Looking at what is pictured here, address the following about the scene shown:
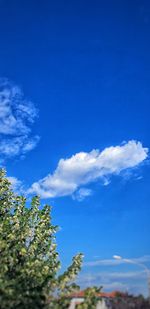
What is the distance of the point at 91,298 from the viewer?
4372 cm

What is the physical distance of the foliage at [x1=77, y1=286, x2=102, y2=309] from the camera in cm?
4347

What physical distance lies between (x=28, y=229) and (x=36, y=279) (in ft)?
21.4

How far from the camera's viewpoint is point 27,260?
4634cm

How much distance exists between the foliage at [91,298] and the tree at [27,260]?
1.58m

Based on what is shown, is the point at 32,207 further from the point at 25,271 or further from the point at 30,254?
the point at 25,271

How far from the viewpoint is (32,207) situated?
2026 inches

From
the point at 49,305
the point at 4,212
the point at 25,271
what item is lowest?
the point at 49,305

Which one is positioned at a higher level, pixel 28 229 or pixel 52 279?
pixel 28 229

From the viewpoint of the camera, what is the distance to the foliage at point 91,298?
43472 mm

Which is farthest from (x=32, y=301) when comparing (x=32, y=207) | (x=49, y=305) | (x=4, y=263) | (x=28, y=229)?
(x=32, y=207)

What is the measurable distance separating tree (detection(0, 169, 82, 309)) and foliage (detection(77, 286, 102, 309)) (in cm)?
158

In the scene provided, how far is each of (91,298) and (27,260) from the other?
22.8 feet

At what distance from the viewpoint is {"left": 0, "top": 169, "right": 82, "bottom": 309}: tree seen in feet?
136

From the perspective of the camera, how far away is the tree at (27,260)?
136 ft
